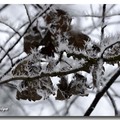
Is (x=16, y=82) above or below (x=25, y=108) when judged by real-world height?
above

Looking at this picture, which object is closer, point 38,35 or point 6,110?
point 38,35

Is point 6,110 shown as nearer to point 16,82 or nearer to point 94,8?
point 16,82

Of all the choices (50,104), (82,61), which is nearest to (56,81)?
(82,61)

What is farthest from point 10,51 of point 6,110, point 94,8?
point 94,8

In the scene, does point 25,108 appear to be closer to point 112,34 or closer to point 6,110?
point 6,110

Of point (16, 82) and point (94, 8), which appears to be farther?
point (94, 8)

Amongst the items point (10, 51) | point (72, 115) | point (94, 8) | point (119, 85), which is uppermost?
point (94, 8)
